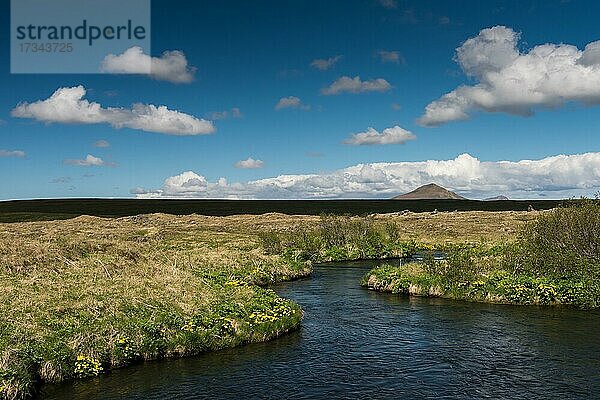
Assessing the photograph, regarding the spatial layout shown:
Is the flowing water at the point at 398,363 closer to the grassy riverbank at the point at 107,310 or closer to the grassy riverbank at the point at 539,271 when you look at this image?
the grassy riverbank at the point at 107,310

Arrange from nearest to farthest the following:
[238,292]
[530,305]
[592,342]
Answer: [592,342]
[238,292]
[530,305]

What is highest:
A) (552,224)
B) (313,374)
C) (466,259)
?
(552,224)

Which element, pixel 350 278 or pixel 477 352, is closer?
pixel 477 352

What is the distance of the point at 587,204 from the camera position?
45.8m

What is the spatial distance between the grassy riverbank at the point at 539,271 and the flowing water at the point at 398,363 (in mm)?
1982

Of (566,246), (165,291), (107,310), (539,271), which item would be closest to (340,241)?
(539,271)

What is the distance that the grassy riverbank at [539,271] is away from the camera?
42.8 meters

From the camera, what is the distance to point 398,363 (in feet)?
94.8

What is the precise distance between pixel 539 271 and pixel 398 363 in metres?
22.8

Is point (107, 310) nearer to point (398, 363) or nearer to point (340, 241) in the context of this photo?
point (398, 363)

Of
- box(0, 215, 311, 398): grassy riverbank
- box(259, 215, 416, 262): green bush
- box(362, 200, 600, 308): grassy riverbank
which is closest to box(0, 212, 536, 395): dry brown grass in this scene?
box(0, 215, 311, 398): grassy riverbank

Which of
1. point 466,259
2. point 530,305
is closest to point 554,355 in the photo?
point 530,305

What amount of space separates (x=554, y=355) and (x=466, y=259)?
19443mm

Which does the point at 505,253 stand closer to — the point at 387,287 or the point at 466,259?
the point at 466,259
